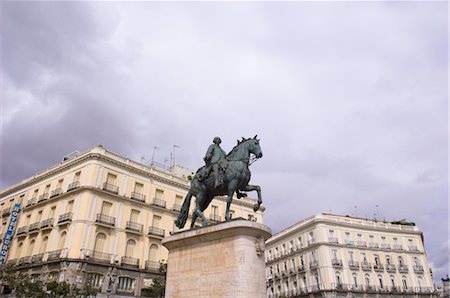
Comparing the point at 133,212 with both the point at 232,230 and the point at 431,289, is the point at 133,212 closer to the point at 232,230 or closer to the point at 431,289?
the point at 232,230

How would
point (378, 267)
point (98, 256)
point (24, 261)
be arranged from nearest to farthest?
point (98, 256) → point (24, 261) → point (378, 267)

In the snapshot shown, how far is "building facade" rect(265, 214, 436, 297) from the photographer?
50.3 metres

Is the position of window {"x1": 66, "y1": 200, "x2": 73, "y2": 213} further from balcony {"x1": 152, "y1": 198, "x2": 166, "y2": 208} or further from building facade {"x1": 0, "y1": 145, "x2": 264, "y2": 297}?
balcony {"x1": 152, "y1": 198, "x2": 166, "y2": 208}

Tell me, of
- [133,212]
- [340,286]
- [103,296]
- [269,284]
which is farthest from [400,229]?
[103,296]

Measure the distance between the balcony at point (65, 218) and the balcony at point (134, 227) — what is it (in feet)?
18.5

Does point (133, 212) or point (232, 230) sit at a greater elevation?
point (133, 212)

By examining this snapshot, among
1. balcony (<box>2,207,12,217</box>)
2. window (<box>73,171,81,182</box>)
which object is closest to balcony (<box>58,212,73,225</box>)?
window (<box>73,171,81,182</box>)

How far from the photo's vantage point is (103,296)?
32.6m

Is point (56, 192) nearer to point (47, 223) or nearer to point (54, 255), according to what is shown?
point (47, 223)

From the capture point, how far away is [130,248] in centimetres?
3681

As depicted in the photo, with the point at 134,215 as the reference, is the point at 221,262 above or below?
below

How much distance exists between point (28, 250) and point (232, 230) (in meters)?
34.6

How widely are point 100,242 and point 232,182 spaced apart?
27.7 m

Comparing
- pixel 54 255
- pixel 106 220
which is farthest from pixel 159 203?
pixel 54 255
